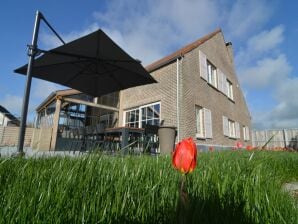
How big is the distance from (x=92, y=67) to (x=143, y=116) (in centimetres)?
603

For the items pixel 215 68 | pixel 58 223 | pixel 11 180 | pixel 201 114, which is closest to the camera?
pixel 58 223

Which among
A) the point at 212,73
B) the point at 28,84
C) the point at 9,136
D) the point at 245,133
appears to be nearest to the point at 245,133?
the point at 245,133

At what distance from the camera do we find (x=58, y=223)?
906 mm

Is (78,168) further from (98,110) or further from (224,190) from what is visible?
(98,110)

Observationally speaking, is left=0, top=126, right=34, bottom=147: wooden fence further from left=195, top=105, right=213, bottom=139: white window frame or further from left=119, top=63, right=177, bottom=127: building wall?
left=195, top=105, right=213, bottom=139: white window frame

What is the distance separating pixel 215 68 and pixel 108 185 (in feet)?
49.5

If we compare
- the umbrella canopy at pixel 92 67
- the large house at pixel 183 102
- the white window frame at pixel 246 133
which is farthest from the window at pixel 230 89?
the umbrella canopy at pixel 92 67

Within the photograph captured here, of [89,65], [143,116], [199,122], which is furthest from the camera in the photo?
[143,116]

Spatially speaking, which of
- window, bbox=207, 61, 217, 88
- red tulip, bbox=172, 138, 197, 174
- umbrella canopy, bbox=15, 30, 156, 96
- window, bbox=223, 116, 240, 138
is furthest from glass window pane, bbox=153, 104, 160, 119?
red tulip, bbox=172, 138, 197, 174

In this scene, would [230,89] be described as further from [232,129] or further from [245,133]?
[245,133]

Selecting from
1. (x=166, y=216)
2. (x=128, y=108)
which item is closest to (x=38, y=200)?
(x=166, y=216)

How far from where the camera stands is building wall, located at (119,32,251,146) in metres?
10.4

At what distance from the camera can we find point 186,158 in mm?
816

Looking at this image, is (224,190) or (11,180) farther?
(11,180)
